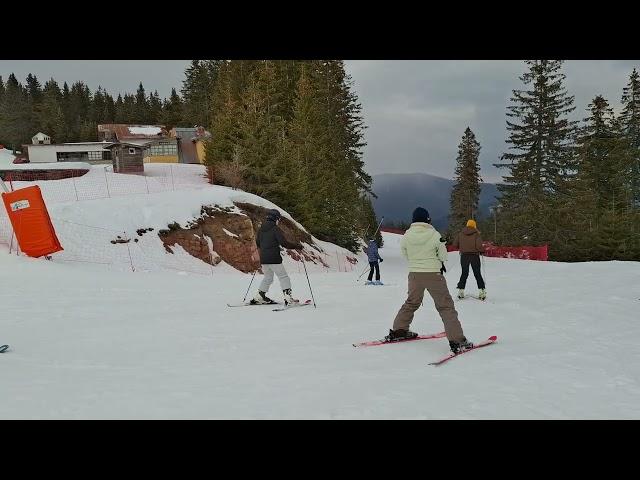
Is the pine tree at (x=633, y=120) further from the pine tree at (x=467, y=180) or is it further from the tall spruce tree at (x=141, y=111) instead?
the tall spruce tree at (x=141, y=111)

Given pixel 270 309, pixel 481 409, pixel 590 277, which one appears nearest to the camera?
pixel 481 409

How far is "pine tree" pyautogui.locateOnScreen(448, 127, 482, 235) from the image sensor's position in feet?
199

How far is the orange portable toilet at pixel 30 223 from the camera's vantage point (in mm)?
14984

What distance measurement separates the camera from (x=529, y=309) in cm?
973

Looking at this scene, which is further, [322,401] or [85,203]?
[85,203]

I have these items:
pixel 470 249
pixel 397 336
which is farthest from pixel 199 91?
pixel 397 336

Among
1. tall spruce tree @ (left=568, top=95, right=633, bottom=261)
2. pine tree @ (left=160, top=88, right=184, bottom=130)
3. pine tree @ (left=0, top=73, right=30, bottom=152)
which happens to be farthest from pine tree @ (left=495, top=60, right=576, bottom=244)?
pine tree @ (left=0, top=73, right=30, bottom=152)

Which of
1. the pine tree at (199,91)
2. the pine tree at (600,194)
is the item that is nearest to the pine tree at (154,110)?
the pine tree at (199,91)

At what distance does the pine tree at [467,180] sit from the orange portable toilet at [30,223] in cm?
5141

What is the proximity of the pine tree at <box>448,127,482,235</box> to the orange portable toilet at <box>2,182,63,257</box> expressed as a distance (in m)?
51.4
